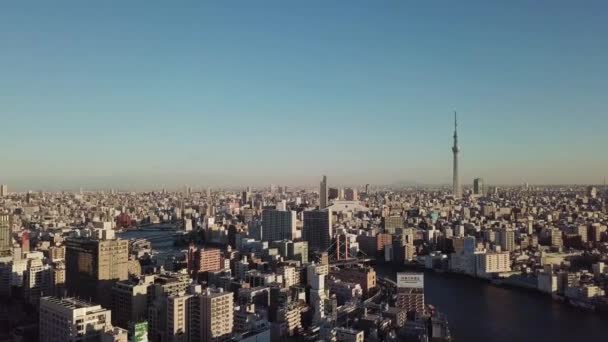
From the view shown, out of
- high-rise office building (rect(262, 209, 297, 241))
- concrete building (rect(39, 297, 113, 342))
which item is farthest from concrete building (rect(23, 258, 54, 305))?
high-rise office building (rect(262, 209, 297, 241))

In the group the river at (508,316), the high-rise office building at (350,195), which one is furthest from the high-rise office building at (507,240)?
the high-rise office building at (350,195)

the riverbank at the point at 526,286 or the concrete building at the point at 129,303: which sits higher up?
the concrete building at the point at 129,303

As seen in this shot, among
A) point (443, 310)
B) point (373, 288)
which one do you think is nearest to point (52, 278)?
point (373, 288)

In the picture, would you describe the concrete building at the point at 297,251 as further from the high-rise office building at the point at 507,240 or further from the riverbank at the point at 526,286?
the high-rise office building at the point at 507,240

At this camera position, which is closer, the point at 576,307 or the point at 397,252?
the point at 576,307

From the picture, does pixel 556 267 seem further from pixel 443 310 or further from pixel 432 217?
pixel 432 217

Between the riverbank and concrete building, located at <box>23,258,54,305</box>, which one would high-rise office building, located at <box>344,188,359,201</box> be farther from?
concrete building, located at <box>23,258,54,305</box>
